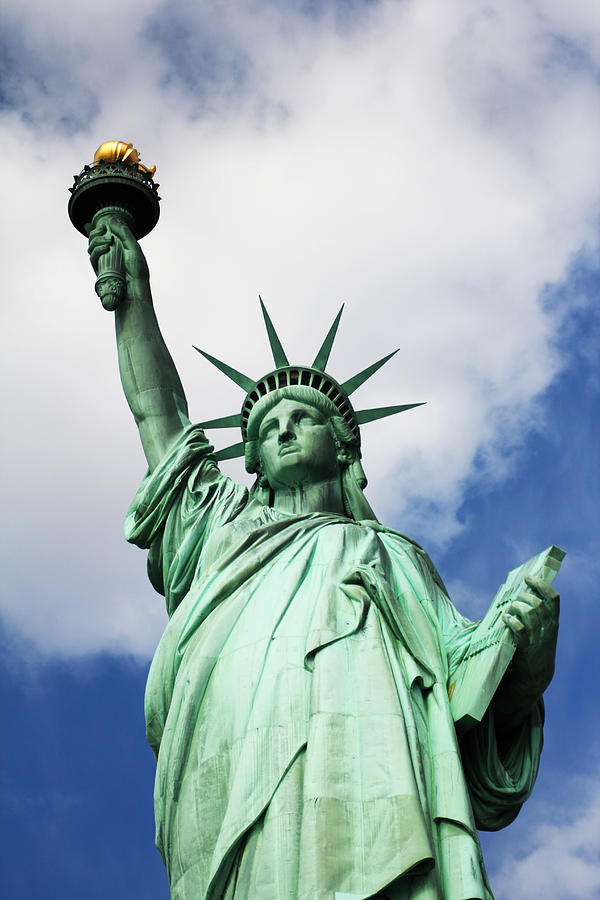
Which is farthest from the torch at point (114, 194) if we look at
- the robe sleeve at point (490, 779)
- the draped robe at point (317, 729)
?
the robe sleeve at point (490, 779)

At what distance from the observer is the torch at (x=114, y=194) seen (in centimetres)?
1354

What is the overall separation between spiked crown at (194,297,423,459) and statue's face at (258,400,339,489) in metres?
0.24

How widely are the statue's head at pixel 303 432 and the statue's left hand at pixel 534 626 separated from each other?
105 inches

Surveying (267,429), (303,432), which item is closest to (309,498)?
(303,432)

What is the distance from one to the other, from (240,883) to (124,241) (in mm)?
6564

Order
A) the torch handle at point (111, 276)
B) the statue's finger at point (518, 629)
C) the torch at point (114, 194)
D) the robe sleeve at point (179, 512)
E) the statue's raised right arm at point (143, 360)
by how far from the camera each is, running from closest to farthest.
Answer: the statue's finger at point (518, 629) → the robe sleeve at point (179, 512) → the statue's raised right arm at point (143, 360) → the torch handle at point (111, 276) → the torch at point (114, 194)

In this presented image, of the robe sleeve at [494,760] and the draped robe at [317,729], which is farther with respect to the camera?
the robe sleeve at [494,760]

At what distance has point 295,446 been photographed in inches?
476

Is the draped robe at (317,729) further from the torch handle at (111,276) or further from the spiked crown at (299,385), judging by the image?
the torch handle at (111,276)

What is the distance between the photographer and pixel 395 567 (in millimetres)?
11094

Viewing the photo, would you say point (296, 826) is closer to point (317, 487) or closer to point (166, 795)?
point (166, 795)

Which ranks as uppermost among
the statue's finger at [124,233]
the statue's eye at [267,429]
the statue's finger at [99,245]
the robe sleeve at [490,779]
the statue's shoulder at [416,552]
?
the statue's finger at [124,233]

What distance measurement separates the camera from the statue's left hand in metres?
9.66

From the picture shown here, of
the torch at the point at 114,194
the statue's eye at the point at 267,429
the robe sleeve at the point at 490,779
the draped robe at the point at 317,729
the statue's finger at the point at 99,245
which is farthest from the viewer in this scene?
the torch at the point at 114,194
